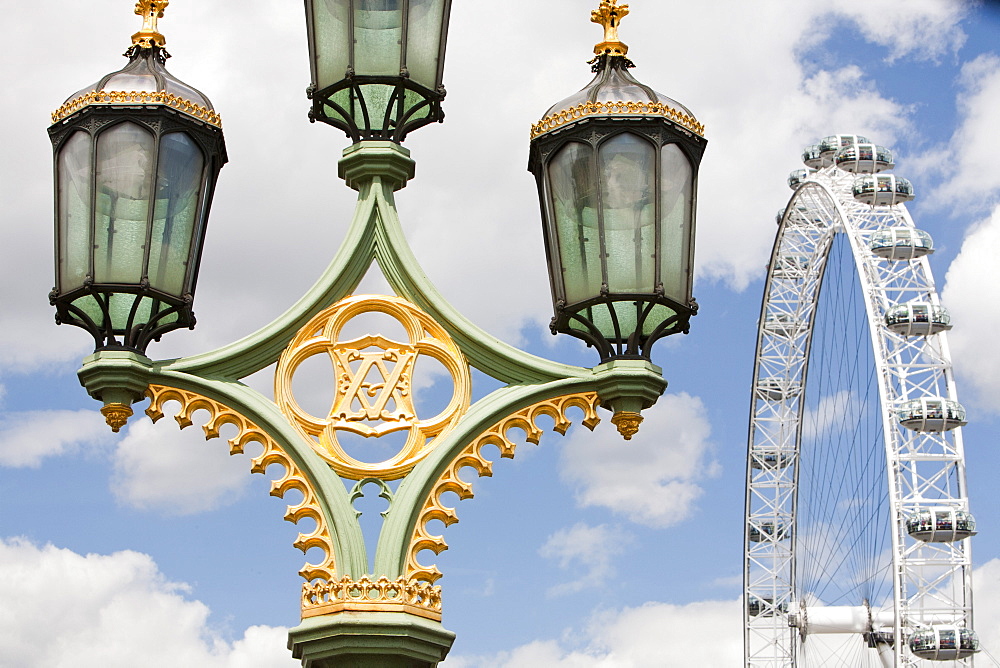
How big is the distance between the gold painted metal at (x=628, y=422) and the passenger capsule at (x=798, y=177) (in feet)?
138

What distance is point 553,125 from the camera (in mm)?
5434

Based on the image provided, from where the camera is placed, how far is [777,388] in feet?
174

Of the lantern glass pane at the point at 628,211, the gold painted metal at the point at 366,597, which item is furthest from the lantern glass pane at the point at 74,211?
the lantern glass pane at the point at 628,211

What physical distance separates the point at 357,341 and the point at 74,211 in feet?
3.48

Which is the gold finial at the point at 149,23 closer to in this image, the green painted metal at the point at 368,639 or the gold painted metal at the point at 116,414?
the gold painted metal at the point at 116,414

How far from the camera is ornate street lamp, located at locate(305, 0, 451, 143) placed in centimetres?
575

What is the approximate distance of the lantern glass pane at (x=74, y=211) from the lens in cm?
528

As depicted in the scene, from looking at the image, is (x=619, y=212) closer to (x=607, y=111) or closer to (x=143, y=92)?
(x=607, y=111)

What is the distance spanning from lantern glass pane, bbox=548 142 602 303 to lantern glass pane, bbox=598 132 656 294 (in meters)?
0.04

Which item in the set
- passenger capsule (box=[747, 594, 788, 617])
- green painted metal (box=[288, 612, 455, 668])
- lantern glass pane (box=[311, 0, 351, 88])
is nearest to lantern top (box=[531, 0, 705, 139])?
lantern glass pane (box=[311, 0, 351, 88])

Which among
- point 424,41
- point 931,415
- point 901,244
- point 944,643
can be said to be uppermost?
point 901,244

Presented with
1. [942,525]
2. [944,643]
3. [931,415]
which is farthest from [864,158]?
[944,643]

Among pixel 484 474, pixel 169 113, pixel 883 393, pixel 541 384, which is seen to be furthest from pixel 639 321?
pixel 883 393

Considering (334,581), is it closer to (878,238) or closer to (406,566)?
(406,566)
